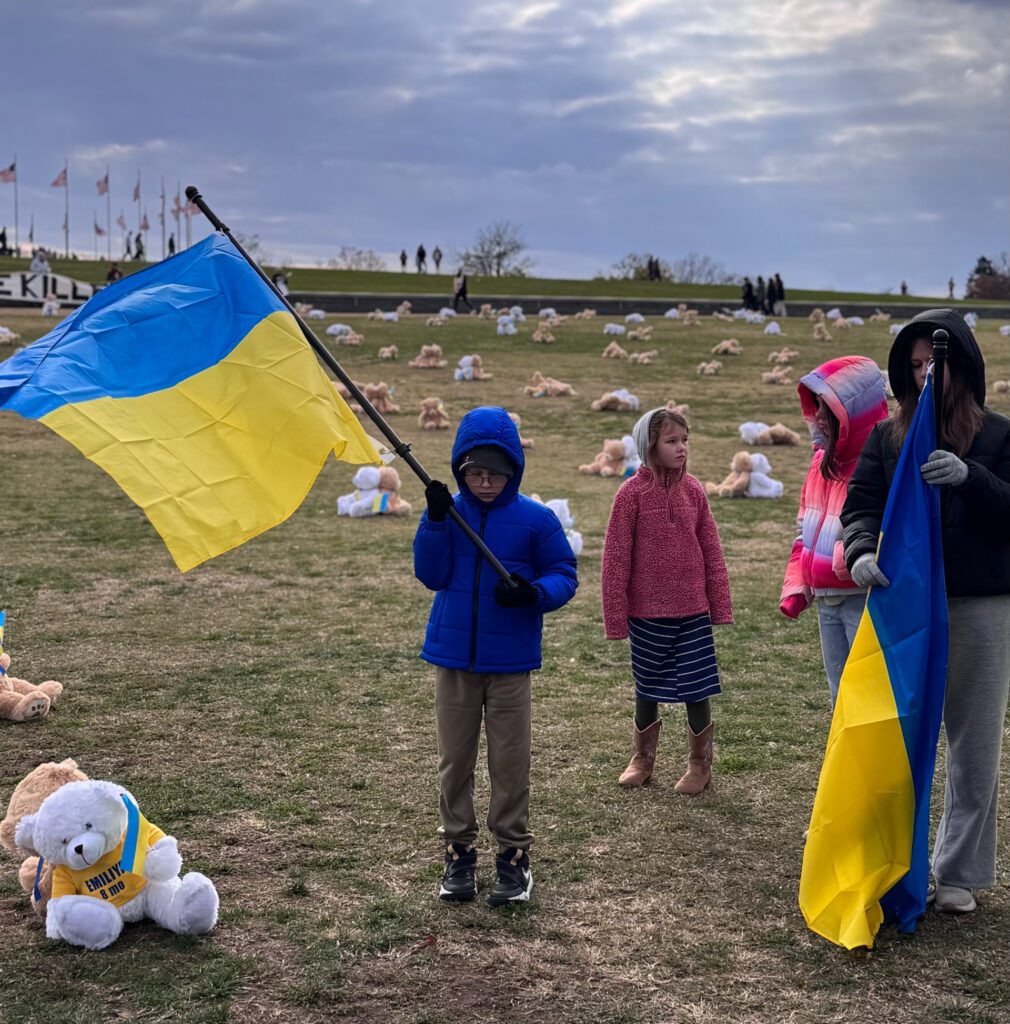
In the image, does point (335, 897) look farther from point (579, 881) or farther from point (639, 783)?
point (639, 783)

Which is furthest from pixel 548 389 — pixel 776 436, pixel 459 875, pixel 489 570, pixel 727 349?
pixel 459 875

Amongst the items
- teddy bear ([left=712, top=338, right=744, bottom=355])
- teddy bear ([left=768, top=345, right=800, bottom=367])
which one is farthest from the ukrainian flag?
teddy bear ([left=712, top=338, right=744, bottom=355])

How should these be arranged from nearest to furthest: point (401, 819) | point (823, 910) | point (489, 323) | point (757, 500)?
point (823, 910) < point (401, 819) < point (757, 500) < point (489, 323)

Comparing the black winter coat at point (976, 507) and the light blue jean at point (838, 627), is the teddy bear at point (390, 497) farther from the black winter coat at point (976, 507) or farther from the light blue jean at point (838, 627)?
the black winter coat at point (976, 507)

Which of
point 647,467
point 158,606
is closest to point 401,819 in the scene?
point 647,467

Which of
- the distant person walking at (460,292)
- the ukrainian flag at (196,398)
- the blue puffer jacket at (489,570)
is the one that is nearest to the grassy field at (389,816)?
the blue puffer jacket at (489,570)

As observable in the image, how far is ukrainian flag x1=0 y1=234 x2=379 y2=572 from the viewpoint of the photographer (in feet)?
13.6

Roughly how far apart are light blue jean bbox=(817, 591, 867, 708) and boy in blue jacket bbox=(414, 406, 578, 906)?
3.34 feet

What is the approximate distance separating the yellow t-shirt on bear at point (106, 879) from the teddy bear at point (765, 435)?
14014mm

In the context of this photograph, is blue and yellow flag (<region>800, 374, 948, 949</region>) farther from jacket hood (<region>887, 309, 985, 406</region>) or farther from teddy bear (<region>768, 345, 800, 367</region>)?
teddy bear (<region>768, 345, 800, 367</region>)

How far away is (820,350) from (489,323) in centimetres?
918

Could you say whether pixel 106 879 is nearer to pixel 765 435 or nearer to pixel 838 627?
pixel 838 627

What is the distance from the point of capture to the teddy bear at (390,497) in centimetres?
1259

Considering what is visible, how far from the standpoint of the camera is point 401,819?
5211 mm
